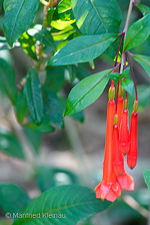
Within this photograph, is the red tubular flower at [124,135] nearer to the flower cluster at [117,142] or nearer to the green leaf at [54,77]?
the flower cluster at [117,142]

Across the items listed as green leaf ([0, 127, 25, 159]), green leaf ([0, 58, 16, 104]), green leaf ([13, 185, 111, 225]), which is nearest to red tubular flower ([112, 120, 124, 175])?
green leaf ([13, 185, 111, 225])

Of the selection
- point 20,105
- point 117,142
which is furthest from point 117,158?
point 20,105

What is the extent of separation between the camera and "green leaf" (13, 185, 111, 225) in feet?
3.06

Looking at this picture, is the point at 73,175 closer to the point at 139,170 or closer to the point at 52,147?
the point at 139,170

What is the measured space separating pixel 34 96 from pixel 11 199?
569mm

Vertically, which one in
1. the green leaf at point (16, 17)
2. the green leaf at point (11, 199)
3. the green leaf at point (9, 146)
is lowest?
the green leaf at point (9, 146)

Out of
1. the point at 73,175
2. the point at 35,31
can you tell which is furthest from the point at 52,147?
the point at 35,31

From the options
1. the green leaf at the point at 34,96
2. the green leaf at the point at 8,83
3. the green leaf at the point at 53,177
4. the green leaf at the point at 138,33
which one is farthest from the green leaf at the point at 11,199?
the green leaf at the point at 138,33

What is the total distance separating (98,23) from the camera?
697 millimetres

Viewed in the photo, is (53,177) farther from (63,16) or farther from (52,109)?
(63,16)

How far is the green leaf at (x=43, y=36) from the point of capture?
80 centimetres

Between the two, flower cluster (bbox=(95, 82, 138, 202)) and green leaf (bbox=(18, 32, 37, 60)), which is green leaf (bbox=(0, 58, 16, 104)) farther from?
flower cluster (bbox=(95, 82, 138, 202))

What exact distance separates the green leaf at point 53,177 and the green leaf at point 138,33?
3.50 ft

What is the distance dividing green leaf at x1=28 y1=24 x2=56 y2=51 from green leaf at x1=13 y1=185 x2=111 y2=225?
47 centimetres
